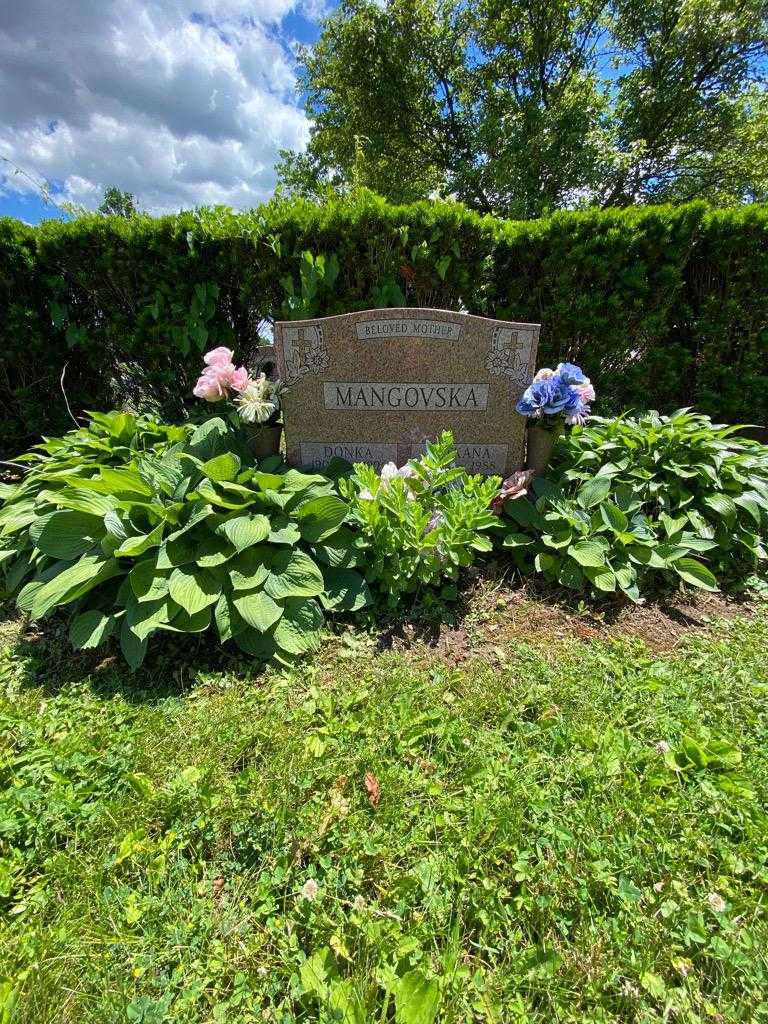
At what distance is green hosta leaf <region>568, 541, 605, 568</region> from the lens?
8.33 feet

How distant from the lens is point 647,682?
205cm

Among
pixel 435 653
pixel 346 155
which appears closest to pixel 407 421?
pixel 435 653

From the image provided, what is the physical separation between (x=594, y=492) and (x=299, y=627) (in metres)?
1.79

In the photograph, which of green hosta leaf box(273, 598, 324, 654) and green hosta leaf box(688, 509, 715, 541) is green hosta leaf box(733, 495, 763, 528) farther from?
green hosta leaf box(273, 598, 324, 654)

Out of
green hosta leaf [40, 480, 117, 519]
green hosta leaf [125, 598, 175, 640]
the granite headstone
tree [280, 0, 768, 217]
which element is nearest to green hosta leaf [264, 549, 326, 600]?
green hosta leaf [125, 598, 175, 640]

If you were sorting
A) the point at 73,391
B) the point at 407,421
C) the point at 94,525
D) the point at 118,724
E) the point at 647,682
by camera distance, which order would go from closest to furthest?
the point at 118,724, the point at 647,682, the point at 94,525, the point at 407,421, the point at 73,391

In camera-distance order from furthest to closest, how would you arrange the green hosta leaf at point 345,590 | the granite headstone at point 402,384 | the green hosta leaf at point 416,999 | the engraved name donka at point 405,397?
the engraved name donka at point 405,397
the granite headstone at point 402,384
the green hosta leaf at point 345,590
the green hosta leaf at point 416,999

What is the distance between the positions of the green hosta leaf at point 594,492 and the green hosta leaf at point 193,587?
2.00 m

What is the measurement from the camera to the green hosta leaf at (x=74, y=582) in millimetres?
2025

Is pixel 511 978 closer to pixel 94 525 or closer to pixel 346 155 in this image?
pixel 94 525

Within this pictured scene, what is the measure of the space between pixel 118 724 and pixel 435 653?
4.41 ft

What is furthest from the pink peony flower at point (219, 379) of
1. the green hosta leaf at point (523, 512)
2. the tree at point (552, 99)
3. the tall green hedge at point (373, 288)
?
the tree at point (552, 99)

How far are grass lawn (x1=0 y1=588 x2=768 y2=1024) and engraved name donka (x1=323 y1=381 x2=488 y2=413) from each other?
1.62 meters

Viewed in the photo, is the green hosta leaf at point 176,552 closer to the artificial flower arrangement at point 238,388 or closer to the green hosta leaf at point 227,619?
the green hosta leaf at point 227,619
